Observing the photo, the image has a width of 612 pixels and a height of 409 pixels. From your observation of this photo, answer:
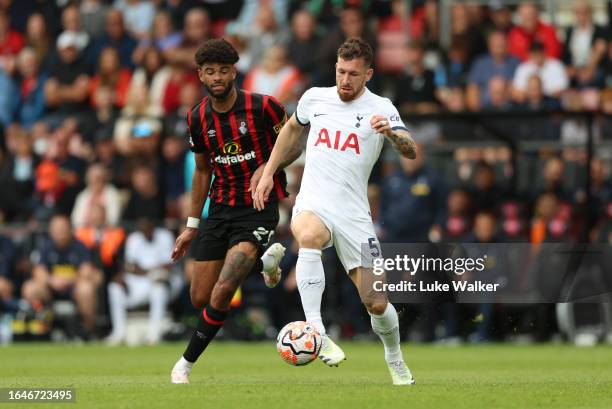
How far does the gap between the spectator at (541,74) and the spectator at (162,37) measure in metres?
5.87

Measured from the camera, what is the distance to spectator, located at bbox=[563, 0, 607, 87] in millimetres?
19500

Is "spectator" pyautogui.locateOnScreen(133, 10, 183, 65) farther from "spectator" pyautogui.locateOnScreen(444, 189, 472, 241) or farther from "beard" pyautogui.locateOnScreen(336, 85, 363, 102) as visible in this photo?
"beard" pyautogui.locateOnScreen(336, 85, 363, 102)

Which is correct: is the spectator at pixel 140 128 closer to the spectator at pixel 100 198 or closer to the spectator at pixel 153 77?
the spectator at pixel 153 77

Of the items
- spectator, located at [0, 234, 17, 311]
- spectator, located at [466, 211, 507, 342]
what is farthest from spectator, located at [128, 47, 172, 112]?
spectator, located at [466, 211, 507, 342]

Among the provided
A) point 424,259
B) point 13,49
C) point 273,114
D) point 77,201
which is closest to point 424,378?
point 424,259

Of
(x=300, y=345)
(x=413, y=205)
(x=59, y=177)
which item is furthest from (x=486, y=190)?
(x=300, y=345)

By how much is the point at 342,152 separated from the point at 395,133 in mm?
621

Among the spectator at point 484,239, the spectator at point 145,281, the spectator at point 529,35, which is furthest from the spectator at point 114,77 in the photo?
the spectator at point 484,239

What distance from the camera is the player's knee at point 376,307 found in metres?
9.98

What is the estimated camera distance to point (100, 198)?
20.5 metres

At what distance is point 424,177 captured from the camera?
60.8 feet

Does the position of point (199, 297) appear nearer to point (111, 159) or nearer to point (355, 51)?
point (355, 51)

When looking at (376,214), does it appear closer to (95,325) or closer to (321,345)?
(95,325)

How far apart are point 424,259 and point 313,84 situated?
10256mm
